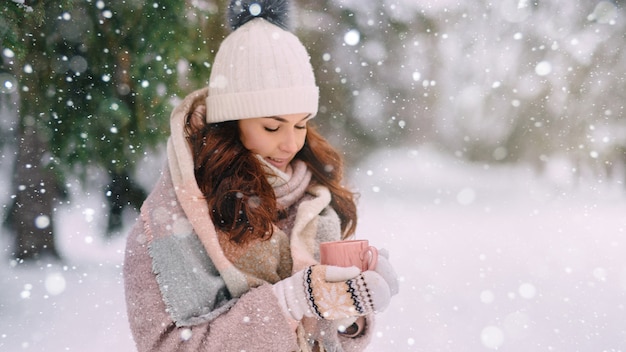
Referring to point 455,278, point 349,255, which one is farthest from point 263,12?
point 455,278

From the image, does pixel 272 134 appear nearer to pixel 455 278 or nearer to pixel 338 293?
pixel 338 293

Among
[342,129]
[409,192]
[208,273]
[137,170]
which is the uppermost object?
[208,273]

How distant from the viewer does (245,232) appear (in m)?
1.43

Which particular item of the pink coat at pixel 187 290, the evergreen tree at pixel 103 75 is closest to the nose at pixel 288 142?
the pink coat at pixel 187 290

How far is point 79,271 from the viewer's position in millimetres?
3332

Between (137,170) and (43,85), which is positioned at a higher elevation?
(43,85)

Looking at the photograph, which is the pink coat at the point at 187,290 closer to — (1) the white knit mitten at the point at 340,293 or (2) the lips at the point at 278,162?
(1) the white knit mitten at the point at 340,293

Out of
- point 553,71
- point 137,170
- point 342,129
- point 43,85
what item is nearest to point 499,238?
point 342,129

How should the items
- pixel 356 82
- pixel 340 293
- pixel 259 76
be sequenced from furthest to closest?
pixel 356 82 < pixel 259 76 < pixel 340 293

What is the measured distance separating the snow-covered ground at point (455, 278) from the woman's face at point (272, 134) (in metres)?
1.63

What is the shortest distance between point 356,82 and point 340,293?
4594 mm

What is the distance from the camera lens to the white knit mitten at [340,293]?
4.15 ft

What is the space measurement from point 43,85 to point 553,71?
17.8ft

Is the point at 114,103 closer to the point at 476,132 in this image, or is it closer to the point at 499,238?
the point at 499,238
